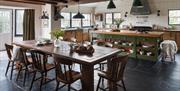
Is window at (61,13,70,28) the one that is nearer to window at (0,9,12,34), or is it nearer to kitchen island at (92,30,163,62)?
window at (0,9,12,34)

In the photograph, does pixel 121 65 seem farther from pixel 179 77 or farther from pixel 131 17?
pixel 131 17

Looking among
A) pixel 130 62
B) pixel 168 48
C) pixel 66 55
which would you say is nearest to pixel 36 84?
pixel 66 55

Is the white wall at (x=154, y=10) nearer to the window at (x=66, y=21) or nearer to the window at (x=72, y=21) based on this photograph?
the window at (x=72, y=21)

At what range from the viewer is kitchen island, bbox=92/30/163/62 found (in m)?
6.17

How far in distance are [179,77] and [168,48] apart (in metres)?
1.85

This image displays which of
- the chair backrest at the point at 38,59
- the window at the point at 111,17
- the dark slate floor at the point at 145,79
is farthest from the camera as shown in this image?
the window at the point at 111,17

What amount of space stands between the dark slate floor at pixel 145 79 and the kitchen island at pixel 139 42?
1.67ft

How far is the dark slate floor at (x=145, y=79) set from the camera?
3.87 meters

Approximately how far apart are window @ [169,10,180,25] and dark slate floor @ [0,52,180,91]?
13.4 ft

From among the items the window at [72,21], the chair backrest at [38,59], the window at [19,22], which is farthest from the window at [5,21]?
the chair backrest at [38,59]

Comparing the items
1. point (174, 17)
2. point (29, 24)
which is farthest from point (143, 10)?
point (29, 24)

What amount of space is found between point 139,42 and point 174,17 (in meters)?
4.08

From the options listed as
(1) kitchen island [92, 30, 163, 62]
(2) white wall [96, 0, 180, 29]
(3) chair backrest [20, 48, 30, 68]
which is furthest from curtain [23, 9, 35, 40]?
(2) white wall [96, 0, 180, 29]

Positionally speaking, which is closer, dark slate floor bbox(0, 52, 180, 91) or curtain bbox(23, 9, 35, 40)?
dark slate floor bbox(0, 52, 180, 91)
